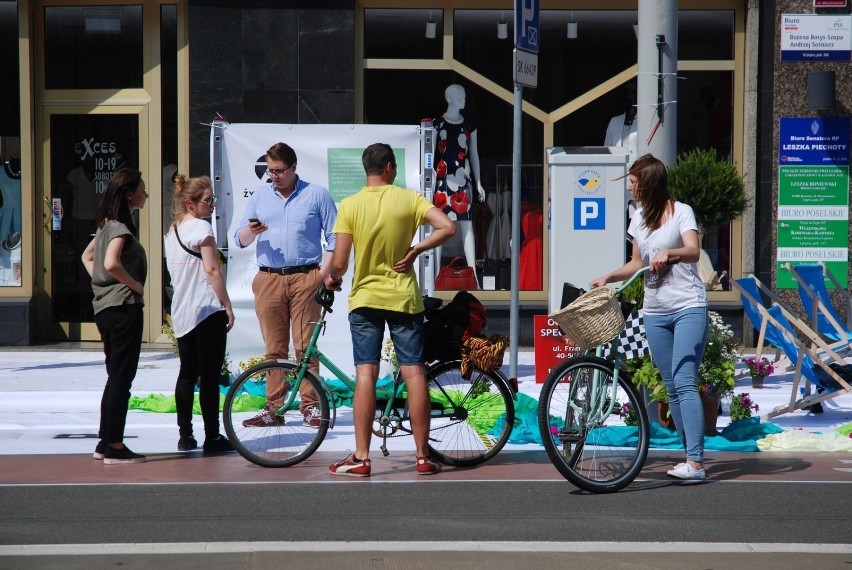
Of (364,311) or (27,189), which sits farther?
(27,189)

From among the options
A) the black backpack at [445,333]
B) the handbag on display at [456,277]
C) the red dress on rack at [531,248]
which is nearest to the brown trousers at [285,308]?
the black backpack at [445,333]

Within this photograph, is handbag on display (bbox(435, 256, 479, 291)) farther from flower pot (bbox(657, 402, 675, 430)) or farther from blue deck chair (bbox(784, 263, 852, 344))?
flower pot (bbox(657, 402, 675, 430))

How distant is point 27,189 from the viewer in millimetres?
12727

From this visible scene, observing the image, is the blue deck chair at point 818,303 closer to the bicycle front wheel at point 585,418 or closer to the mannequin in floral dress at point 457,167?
the bicycle front wheel at point 585,418

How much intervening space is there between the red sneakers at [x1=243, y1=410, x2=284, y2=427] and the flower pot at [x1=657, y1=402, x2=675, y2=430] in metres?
2.79

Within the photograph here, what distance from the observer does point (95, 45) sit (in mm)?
12844

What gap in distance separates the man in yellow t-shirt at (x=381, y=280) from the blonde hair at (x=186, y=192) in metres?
1.24

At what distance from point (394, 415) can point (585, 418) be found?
1.21 metres

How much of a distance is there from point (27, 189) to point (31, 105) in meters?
0.88

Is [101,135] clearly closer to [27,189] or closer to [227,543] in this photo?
[27,189]


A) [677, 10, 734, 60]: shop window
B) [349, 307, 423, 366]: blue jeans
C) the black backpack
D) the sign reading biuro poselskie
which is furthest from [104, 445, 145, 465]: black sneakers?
[677, 10, 734, 60]: shop window

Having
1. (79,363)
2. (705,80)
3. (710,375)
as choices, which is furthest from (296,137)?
(705,80)

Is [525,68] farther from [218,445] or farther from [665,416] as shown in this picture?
[218,445]

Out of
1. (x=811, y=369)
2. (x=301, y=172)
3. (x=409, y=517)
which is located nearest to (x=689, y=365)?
(x=409, y=517)
